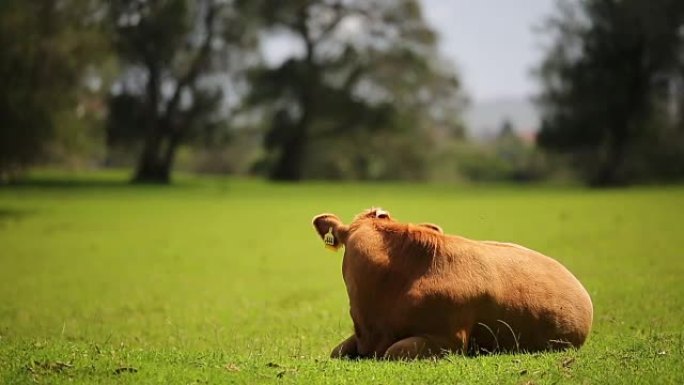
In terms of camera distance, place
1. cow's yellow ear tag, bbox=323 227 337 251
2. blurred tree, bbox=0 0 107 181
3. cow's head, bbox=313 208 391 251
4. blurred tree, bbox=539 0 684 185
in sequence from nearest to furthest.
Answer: cow's head, bbox=313 208 391 251 → cow's yellow ear tag, bbox=323 227 337 251 → blurred tree, bbox=0 0 107 181 → blurred tree, bbox=539 0 684 185

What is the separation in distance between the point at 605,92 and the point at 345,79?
1775 cm

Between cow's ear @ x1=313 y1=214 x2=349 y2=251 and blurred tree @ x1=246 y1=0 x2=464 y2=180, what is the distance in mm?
48705

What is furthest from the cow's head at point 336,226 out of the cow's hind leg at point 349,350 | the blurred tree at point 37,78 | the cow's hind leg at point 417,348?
the blurred tree at point 37,78

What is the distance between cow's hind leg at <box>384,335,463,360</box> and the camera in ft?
18.6

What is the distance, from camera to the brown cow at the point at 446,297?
229 inches

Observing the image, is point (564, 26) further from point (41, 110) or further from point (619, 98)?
point (41, 110)

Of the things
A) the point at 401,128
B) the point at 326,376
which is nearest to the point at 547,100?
the point at 401,128

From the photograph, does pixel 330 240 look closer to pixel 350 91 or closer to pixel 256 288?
pixel 256 288

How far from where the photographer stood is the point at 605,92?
50500 mm

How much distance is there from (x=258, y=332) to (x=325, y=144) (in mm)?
51179

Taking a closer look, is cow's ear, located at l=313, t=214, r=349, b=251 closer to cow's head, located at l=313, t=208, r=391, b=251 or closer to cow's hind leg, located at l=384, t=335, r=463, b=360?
cow's head, located at l=313, t=208, r=391, b=251

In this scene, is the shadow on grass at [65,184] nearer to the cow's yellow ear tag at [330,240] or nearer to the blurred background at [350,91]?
the blurred background at [350,91]

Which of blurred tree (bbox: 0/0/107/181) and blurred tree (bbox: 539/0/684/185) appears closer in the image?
blurred tree (bbox: 0/0/107/181)

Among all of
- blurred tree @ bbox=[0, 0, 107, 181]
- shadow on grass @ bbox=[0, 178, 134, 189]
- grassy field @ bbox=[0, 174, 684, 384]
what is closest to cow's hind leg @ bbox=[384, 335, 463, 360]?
grassy field @ bbox=[0, 174, 684, 384]
